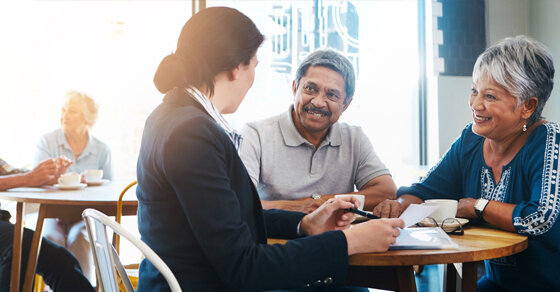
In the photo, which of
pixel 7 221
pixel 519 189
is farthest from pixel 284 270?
pixel 7 221

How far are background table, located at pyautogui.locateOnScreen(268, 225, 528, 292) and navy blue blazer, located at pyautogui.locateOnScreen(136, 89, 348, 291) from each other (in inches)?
5.4

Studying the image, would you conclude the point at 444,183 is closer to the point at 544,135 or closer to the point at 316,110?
the point at 544,135

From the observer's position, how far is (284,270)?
0.98 metres

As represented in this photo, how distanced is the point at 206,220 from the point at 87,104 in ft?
9.20

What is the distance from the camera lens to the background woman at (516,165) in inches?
52.6

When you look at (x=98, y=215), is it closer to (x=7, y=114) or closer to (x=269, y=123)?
(x=269, y=123)

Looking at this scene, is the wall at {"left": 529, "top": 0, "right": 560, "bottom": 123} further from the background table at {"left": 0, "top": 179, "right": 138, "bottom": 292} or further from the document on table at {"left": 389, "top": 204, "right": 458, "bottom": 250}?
the background table at {"left": 0, "top": 179, "right": 138, "bottom": 292}

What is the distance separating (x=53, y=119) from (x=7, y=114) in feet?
1.03

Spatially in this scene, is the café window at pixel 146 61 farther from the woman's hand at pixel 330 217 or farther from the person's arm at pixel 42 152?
the woman's hand at pixel 330 217

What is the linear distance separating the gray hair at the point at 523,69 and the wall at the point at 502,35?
2768mm

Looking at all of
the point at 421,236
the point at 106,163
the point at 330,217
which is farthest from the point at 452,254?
the point at 106,163

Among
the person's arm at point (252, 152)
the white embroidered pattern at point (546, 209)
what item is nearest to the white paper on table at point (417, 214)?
the white embroidered pattern at point (546, 209)

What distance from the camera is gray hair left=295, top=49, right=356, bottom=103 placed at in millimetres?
1919

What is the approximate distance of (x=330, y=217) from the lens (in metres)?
Result: 1.27
